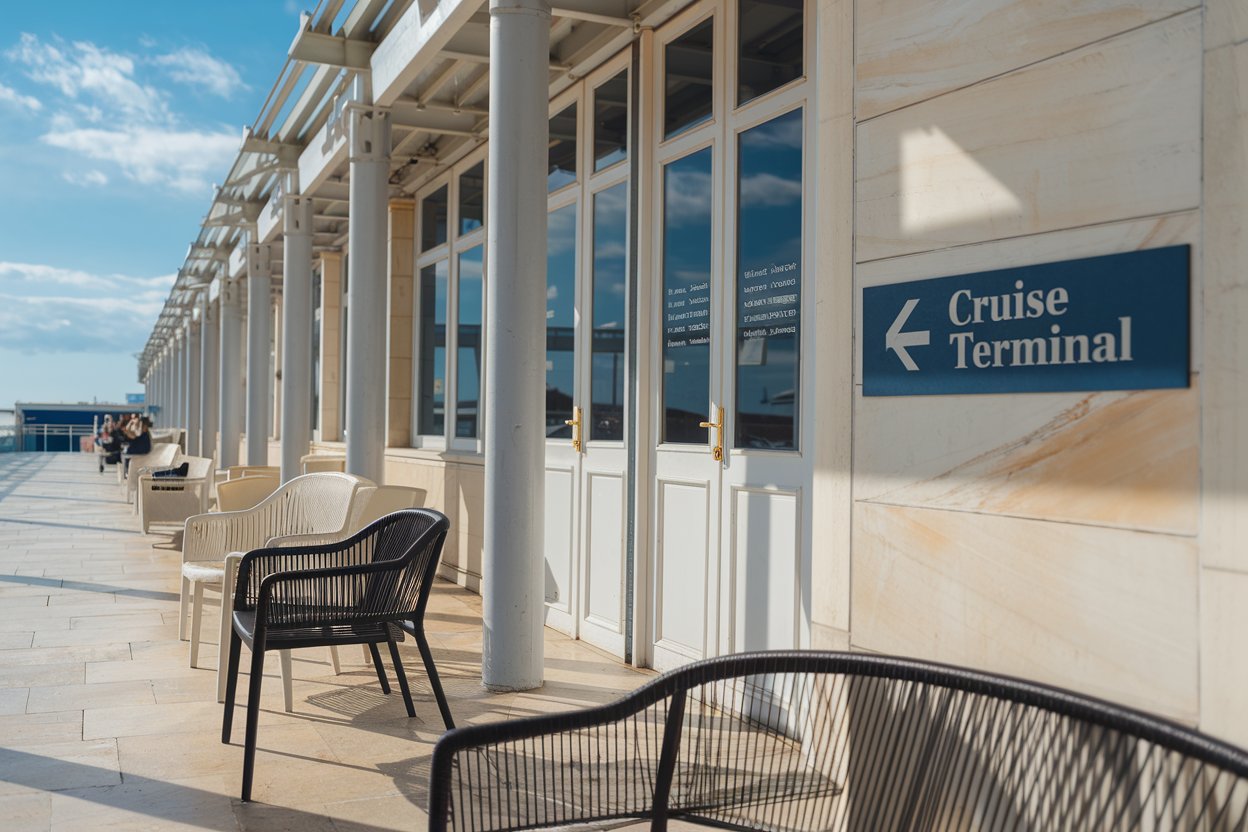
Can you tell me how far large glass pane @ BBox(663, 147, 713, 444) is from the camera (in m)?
5.08

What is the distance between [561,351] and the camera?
666cm

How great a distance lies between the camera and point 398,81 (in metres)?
6.77

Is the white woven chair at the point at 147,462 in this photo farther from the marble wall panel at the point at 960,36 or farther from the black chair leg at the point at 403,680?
the marble wall panel at the point at 960,36

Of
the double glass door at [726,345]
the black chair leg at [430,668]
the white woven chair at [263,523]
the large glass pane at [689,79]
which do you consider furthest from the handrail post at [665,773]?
the large glass pane at [689,79]

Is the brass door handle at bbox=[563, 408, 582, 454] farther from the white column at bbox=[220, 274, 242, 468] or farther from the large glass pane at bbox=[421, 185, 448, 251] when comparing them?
the white column at bbox=[220, 274, 242, 468]

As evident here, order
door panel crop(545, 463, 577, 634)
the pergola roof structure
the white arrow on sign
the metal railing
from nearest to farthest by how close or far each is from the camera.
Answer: the white arrow on sign < the pergola roof structure < door panel crop(545, 463, 577, 634) < the metal railing

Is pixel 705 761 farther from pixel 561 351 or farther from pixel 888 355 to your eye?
pixel 561 351

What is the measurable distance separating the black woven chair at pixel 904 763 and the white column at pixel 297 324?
8965mm

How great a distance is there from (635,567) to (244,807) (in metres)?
2.45

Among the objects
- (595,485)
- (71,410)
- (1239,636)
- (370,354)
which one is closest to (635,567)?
(595,485)

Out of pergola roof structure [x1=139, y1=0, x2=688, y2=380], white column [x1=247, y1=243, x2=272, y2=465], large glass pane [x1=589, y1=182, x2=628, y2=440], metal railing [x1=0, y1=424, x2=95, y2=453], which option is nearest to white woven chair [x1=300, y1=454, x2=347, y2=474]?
pergola roof structure [x1=139, y1=0, x2=688, y2=380]

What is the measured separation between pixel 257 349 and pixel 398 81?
7257 mm

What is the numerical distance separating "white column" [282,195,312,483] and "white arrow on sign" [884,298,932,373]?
8.80 metres

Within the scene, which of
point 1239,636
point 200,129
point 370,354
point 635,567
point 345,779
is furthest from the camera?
point 200,129
